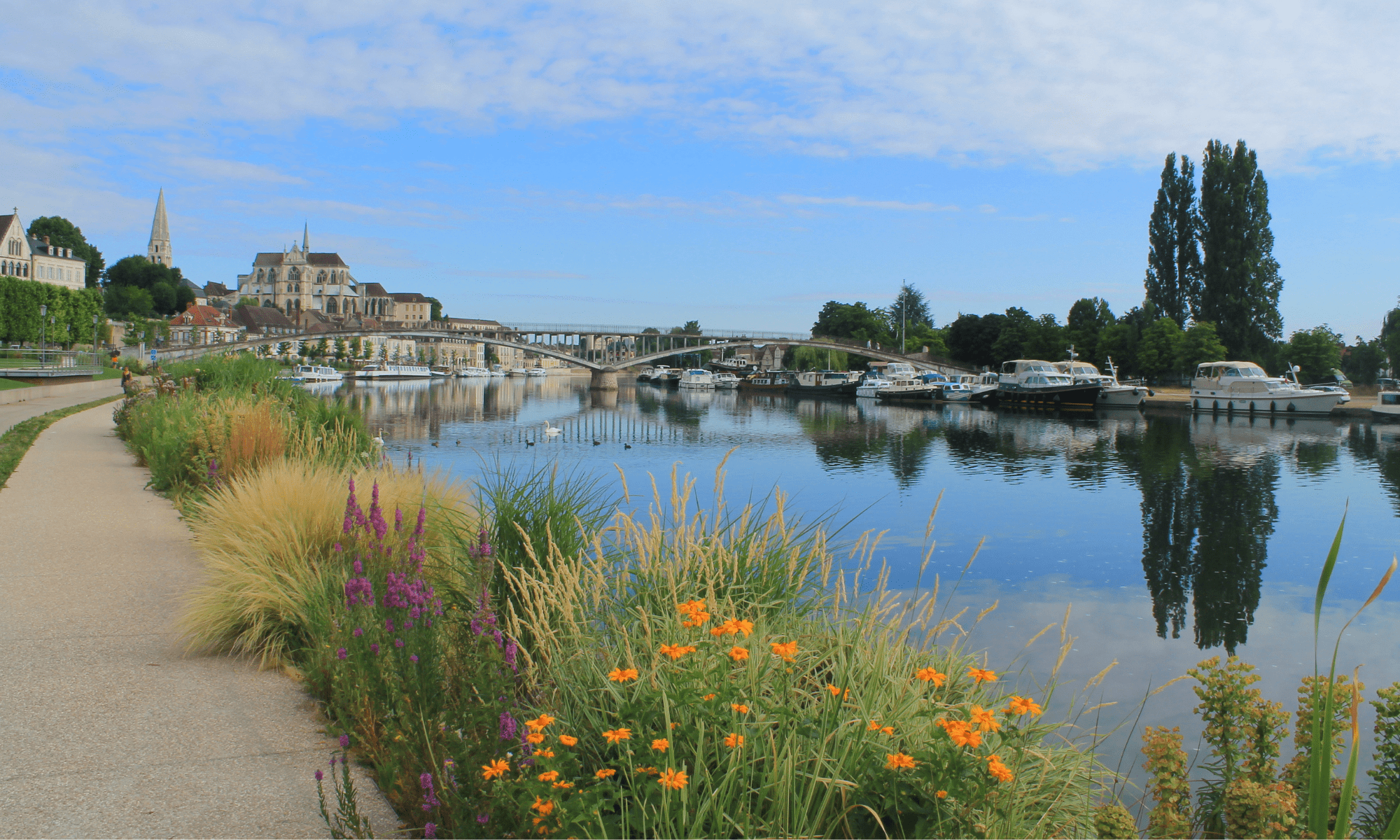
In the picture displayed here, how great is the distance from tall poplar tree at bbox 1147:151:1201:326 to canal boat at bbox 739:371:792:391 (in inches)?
1533

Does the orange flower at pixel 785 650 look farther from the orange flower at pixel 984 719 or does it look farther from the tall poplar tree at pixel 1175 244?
the tall poplar tree at pixel 1175 244

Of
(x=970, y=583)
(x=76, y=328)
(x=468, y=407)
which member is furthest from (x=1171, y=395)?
(x=76, y=328)

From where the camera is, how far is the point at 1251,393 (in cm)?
4859

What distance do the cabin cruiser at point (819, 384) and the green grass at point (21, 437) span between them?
2527 inches

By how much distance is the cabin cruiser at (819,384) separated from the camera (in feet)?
269

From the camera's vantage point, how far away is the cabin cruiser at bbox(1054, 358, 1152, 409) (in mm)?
55188

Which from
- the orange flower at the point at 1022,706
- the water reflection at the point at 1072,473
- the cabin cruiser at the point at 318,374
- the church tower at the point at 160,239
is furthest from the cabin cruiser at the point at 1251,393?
the church tower at the point at 160,239

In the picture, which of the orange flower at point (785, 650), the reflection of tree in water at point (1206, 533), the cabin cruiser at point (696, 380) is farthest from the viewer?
the cabin cruiser at point (696, 380)

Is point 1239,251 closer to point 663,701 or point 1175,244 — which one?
point 1175,244

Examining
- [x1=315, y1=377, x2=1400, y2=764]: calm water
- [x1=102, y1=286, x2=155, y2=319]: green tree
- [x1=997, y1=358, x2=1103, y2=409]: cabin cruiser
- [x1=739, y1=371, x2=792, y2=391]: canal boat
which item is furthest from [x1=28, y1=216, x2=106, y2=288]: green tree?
[x1=997, y1=358, x2=1103, y2=409]: cabin cruiser

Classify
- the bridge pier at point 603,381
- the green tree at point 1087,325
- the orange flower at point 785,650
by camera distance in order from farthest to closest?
the bridge pier at point 603,381 → the green tree at point 1087,325 → the orange flower at point 785,650

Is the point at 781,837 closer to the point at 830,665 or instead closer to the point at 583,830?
the point at 583,830

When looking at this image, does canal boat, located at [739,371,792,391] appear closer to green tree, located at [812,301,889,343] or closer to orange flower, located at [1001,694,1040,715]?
green tree, located at [812,301,889,343]

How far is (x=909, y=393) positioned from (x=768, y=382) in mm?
35251
